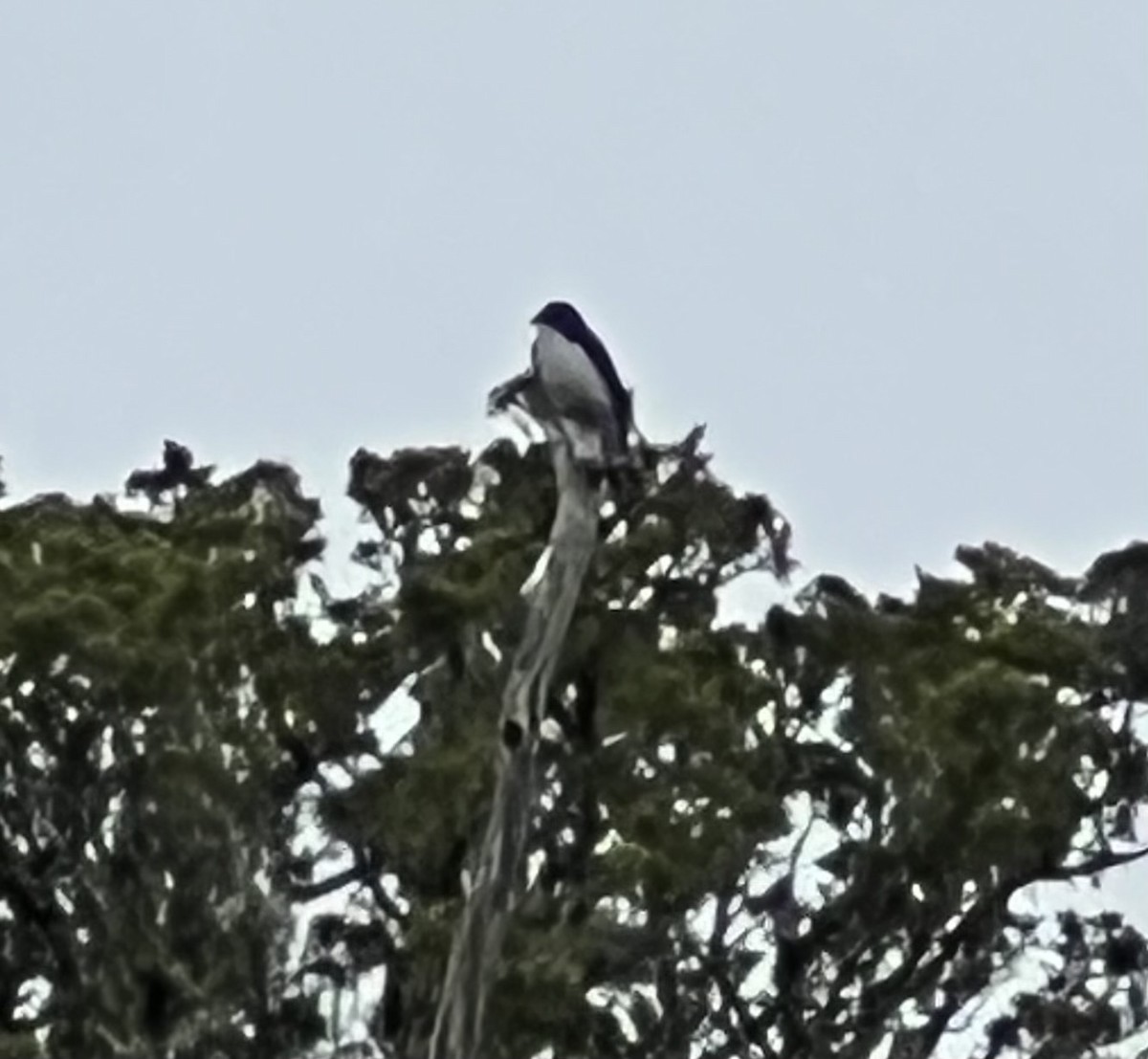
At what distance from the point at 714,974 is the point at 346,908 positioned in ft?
5.58

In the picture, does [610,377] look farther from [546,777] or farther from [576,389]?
[546,777]

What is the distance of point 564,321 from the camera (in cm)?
612

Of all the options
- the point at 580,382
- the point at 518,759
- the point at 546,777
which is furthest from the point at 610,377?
the point at 546,777

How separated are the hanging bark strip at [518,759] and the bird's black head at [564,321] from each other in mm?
151

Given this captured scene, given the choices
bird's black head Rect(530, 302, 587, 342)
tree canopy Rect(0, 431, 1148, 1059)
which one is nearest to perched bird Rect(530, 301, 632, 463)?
bird's black head Rect(530, 302, 587, 342)

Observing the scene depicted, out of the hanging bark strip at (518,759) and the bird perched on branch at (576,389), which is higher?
the bird perched on branch at (576,389)

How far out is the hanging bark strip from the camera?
5.97 m

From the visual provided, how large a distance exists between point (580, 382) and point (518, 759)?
0.76 meters

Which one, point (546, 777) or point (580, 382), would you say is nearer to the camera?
point (580, 382)

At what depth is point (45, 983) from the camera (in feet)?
44.5

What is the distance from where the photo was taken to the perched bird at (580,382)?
5977 mm

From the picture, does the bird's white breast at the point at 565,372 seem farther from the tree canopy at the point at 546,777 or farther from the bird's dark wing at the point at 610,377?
the tree canopy at the point at 546,777

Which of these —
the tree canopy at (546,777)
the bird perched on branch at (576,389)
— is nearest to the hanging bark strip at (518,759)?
the bird perched on branch at (576,389)

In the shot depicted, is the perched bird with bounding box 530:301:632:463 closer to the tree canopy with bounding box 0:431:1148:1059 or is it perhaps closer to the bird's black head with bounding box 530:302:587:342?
the bird's black head with bounding box 530:302:587:342
